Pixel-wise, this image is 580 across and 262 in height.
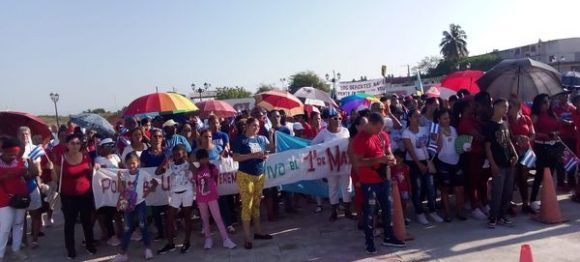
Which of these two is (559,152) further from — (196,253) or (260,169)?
(196,253)

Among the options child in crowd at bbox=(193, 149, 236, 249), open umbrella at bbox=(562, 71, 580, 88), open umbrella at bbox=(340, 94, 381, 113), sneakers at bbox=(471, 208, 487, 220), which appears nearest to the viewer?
child in crowd at bbox=(193, 149, 236, 249)

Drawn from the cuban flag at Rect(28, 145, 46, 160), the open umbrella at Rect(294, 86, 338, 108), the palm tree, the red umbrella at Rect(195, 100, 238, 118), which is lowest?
the cuban flag at Rect(28, 145, 46, 160)

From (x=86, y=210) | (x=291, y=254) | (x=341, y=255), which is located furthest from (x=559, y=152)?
(x=86, y=210)

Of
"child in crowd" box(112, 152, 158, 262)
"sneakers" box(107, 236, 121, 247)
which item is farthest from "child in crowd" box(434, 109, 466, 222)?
"sneakers" box(107, 236, 121, 247)

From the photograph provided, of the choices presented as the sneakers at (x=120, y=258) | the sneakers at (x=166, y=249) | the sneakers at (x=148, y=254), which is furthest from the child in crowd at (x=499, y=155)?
the sneakers at (x=120, y=258)

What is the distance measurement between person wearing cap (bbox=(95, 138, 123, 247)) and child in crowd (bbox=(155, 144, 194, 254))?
100 cm

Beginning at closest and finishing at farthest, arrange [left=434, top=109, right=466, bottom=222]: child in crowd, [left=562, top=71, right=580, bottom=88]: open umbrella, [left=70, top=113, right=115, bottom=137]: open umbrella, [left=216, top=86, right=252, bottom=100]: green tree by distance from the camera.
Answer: [left=434, top=109, right=466, bottom=222]: child in crowd < [left=70, top=113, right=115, bottom=137]: open umbrella < [left=562, top=71, right=580, bottom=88]: open umbrella < [left=216, top=86, right=252, bottom=100]: green tree

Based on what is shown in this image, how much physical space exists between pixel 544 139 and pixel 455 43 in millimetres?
82119

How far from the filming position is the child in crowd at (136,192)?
242 inches

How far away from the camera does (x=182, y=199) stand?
20.7 feet

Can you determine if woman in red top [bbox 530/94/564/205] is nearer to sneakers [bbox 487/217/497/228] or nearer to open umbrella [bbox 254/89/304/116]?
sneakers [bbox 487/217/497/228]

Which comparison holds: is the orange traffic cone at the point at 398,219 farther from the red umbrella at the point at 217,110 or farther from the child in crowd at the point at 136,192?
the red umbrella at the point at 217,110

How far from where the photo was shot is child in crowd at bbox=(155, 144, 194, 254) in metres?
6.29

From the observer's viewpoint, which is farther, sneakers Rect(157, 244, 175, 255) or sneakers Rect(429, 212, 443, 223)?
sneakers Rect(429, 212, 443, 223)
